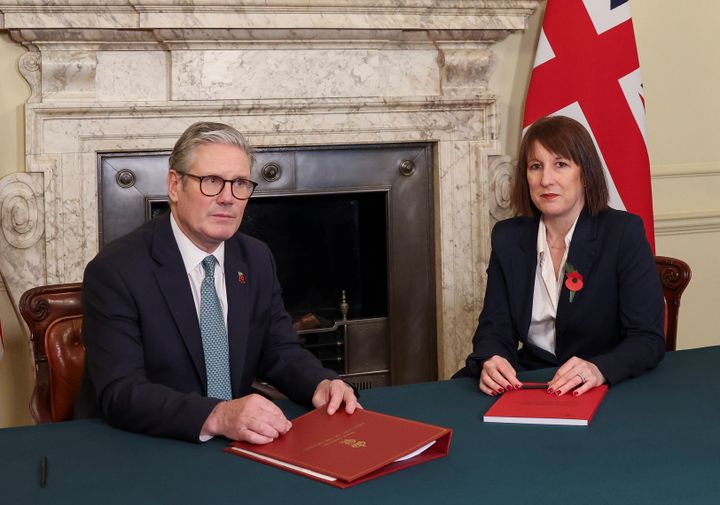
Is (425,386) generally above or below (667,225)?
below

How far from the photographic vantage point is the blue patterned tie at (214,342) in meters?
2.12

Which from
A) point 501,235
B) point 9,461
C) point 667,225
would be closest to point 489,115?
point 667,225

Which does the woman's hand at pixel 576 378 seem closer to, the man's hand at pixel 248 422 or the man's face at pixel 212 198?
the man's hand at pixel 248 422

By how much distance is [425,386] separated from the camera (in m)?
2.16

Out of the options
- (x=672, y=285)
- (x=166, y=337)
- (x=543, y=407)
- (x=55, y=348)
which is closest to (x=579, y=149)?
(x=672, y=285)

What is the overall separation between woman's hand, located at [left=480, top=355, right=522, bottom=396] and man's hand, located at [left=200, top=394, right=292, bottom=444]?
55cm

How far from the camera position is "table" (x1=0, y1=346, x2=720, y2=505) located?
57.2 inches

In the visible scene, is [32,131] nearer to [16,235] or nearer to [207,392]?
[16,235]

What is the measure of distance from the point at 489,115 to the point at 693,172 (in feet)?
3.63

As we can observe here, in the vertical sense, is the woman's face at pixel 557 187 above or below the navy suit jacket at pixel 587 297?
above

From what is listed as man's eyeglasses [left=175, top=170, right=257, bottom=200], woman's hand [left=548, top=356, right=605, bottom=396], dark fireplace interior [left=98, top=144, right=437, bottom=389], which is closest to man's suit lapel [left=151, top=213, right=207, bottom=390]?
man's eyeglasses [left=175, top=170, right=257, bottom=200]

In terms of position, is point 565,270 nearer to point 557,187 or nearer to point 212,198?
point 557,187

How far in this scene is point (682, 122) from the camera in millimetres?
4340

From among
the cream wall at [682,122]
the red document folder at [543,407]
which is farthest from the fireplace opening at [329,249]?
the red document folder at [543,407]
